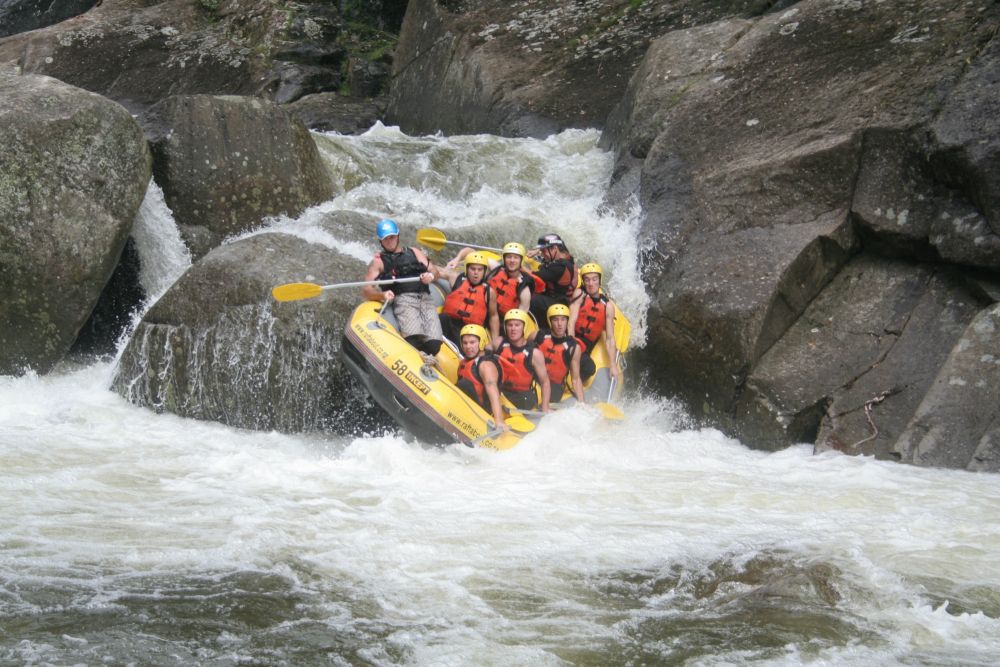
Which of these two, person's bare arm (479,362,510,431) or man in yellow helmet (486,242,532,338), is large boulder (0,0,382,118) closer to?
man in yellow helmet (486,242,532,338)

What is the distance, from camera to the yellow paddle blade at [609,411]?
7808 mm

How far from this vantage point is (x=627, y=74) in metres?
12.9

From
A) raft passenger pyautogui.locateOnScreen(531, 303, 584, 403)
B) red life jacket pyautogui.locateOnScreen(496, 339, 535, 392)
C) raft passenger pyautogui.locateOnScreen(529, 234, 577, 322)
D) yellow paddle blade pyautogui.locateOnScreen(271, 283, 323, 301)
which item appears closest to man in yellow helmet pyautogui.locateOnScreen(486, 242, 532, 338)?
raft passenger pyautogui.locateOnScreen(529, 234, 577, 322)

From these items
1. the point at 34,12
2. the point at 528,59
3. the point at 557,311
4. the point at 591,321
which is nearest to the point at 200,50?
the point at 528,59

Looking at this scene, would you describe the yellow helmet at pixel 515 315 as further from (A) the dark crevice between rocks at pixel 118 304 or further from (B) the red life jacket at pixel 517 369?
(A) the dark crevice between rocks at pixel 118 304

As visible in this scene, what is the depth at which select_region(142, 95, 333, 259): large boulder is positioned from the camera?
31.1ft

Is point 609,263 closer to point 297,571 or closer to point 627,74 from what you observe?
point 627,74

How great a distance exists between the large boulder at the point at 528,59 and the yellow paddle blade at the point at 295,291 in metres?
5.68

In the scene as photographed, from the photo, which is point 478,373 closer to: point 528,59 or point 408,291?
point 408,291

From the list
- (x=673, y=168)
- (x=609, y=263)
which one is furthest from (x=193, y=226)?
(x=673, y=168)

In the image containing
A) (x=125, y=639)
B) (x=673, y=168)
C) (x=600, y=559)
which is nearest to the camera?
(x=125, y=639)

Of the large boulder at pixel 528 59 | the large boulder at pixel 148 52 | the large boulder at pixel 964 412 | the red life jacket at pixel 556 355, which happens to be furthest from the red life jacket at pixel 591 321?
the large boulder at pixel 148 52

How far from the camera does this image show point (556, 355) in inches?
314

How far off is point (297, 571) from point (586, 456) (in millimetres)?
2906
